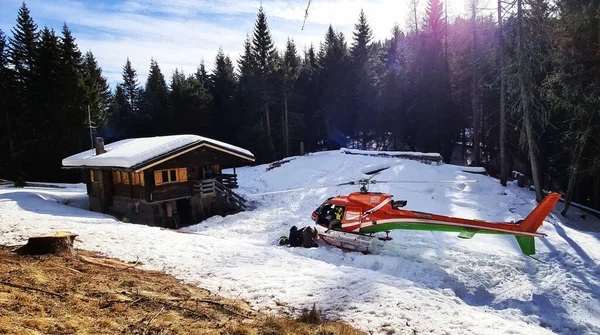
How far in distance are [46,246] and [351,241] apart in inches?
337

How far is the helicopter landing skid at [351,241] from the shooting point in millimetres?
11570

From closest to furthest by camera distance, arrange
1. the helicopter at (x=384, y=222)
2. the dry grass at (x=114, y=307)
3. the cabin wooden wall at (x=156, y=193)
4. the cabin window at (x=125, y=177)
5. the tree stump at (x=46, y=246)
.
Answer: the dry grass at (x=114, y=307), the tree stump at (x=46, y=246), the helicopter at (x=384, y=222), the cabin wooden wall at (x=156, y=193), the cabin window at (x=125, y=177)

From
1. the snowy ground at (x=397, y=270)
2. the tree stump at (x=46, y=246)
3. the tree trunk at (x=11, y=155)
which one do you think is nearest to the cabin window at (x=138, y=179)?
the snowy ground at (x=397, y=270)

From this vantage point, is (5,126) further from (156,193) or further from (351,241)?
(351,241)

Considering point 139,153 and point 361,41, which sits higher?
point 361,41

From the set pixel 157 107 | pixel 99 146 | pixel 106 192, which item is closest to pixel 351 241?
pixel 106 192

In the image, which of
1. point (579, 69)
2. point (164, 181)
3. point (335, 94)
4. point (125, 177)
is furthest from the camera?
point (335, 94)

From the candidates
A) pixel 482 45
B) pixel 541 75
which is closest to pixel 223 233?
pixel 541 75

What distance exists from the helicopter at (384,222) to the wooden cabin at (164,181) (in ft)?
28.1

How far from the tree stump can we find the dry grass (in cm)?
69

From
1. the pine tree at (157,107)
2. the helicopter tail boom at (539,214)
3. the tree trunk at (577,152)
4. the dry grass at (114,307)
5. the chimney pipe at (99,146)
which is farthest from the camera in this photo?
the pine tree at (157,107)

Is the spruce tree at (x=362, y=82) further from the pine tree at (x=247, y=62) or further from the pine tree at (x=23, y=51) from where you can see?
the pine tree at (x=23, y=51)

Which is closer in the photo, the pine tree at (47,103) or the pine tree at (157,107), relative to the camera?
the pine tree at (47,103)

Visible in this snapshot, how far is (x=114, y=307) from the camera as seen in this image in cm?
525
